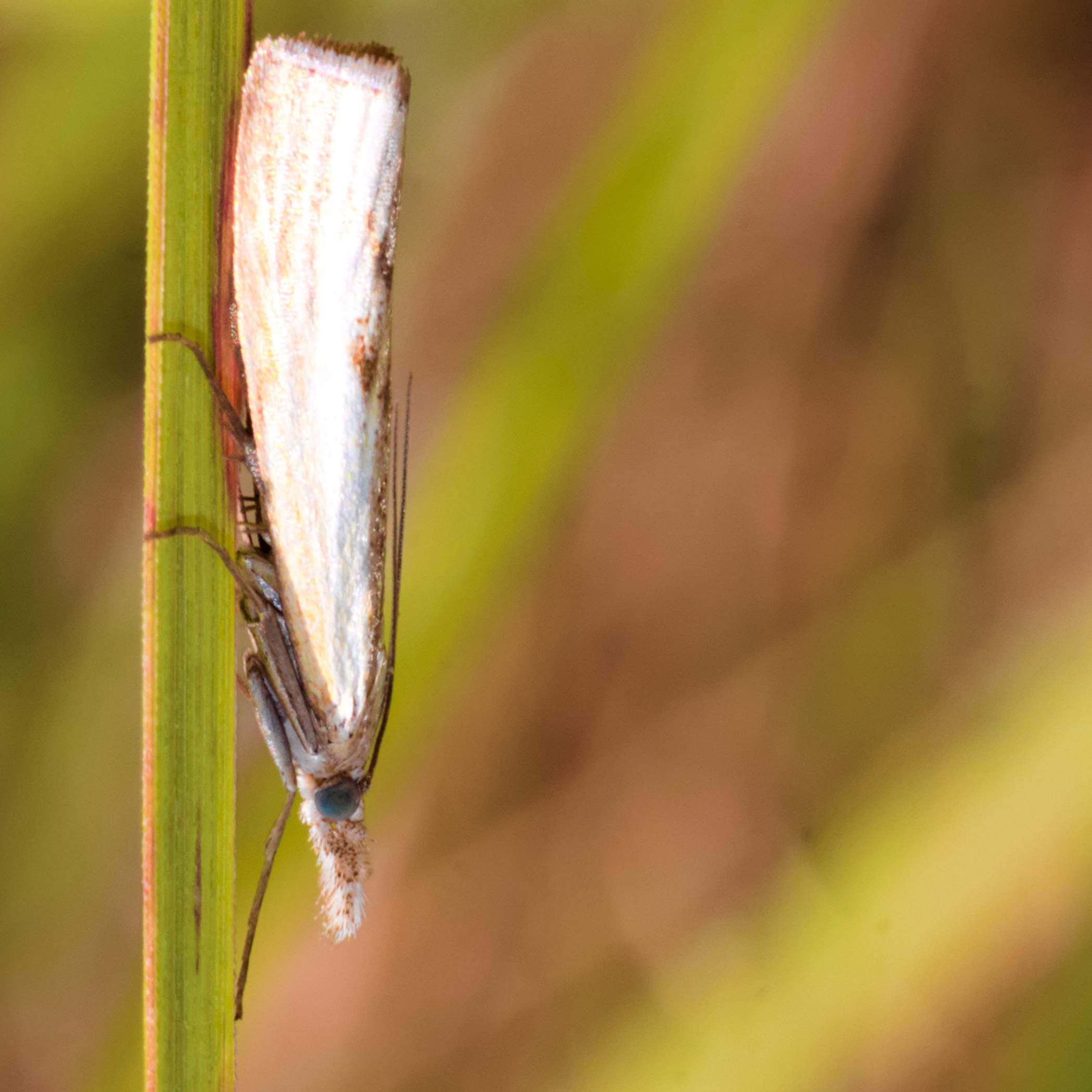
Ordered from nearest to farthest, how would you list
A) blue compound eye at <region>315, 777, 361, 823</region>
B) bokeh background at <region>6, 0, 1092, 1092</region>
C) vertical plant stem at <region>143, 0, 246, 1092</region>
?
vertical plant stem at <region>143, 0, 246, 1092</region> → blue compound eye at <region>315, 777, 361, 823</region> → bokeh background at <region>6, 0, 1092, 1092</region>

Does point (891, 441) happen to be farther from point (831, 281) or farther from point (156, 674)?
point (156, 674)

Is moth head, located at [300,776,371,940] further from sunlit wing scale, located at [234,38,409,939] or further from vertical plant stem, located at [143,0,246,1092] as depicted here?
vertical plant stem, located at [143,0,246,1092]

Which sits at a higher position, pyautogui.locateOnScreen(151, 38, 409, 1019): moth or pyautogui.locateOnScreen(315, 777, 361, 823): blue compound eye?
pyautogui.locateOnScreen(151, 38, 409, 1019): moth

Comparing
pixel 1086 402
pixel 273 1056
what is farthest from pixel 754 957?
pixel 1086 402

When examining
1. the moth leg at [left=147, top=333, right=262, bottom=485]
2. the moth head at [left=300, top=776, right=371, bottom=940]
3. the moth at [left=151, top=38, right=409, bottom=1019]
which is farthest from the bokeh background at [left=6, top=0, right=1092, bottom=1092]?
the moth leg at [left=147, top=333, right=262, bottom=485]

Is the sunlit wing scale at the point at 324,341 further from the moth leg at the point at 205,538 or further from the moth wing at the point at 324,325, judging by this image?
the moth leg at the point at 205,538

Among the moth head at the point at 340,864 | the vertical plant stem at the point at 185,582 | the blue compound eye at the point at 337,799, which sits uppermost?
the vertical plant stem at the point at 185,582

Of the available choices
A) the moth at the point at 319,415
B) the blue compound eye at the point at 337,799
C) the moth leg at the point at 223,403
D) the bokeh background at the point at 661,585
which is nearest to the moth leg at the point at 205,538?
the moth at the point at 319,415

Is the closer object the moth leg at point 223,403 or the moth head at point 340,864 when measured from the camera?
the moth leg at point 223,403
